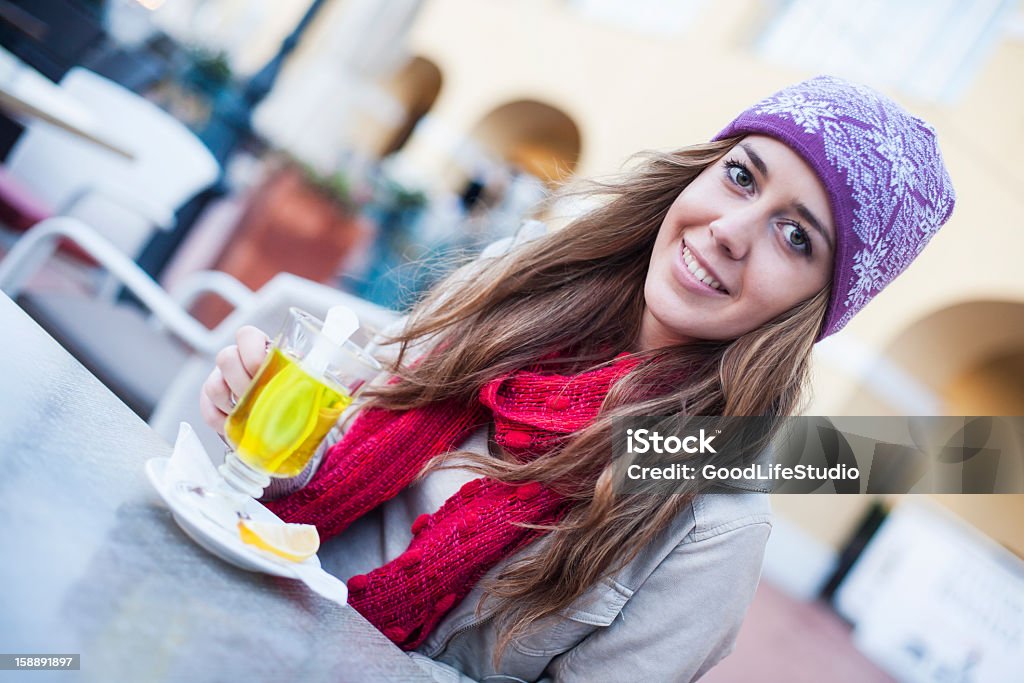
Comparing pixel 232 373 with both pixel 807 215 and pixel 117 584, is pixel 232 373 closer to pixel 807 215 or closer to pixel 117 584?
pixel 117 584

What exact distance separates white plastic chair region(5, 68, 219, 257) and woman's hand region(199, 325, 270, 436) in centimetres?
293

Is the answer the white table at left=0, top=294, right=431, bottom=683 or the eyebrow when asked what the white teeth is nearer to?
the eyebrow

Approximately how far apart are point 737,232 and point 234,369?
0.76 m

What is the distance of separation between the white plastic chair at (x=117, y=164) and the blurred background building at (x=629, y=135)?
0.65 feet

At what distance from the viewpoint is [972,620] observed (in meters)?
6.15

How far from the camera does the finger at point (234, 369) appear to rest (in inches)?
37.6

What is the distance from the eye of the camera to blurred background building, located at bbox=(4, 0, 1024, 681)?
5078 mm

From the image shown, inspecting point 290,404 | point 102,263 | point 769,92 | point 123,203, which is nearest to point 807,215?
point 290,404

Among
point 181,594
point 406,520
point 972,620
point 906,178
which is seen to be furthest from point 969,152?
point 181,594

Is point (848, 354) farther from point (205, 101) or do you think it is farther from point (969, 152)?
point (205, 101)

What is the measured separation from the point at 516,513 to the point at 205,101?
488cm

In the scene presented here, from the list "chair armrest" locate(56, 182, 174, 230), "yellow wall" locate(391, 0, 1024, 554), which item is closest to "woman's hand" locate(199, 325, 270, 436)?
"chair armrest" locate(56, 182, 174, 230)

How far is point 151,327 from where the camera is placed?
2.35 meters

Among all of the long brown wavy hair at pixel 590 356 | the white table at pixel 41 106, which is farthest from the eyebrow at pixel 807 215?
the white table at pixel 41 106
